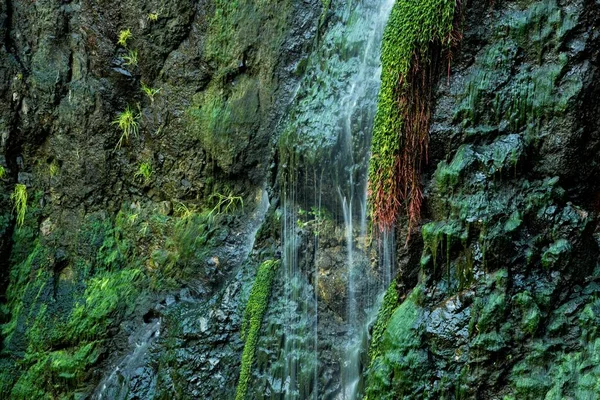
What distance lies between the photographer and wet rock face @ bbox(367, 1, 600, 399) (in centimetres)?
360

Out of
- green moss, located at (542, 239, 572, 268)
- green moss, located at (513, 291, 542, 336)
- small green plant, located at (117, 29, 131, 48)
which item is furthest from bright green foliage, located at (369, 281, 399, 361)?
small green plant, located at (117, 29, 131, 48)

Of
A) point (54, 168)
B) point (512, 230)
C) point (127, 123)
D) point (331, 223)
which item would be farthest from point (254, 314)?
point (54, 168)

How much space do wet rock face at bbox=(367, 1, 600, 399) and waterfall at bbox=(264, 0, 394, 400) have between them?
851mm

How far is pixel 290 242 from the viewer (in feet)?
18.2

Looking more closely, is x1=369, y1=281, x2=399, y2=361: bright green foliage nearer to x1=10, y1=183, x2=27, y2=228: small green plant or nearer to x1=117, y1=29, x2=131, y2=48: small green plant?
x1=117, y1=29, x2=131, y2=48: small green plant

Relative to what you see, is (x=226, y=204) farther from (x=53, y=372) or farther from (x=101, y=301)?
(x=53, y=372)

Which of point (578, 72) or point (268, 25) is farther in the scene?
point (268, 25)

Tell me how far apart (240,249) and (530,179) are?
298cm

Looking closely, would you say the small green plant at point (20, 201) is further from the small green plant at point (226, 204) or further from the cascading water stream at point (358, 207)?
the cascading water stream at point (358, 207)

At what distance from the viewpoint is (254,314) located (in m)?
5.48

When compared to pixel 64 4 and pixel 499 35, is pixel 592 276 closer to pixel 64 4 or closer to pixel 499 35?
pixel 499 35

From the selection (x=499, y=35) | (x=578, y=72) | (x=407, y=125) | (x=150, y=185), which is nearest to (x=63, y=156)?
(x=150, y=185)

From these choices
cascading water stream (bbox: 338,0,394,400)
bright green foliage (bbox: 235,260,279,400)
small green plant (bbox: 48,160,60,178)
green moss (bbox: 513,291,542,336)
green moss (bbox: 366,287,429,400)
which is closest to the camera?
green moss (bbox: 513,291,542,336)

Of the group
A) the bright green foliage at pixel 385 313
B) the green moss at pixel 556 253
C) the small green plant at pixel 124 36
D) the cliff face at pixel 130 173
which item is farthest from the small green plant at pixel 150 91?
the green moss at pixel 556 253
